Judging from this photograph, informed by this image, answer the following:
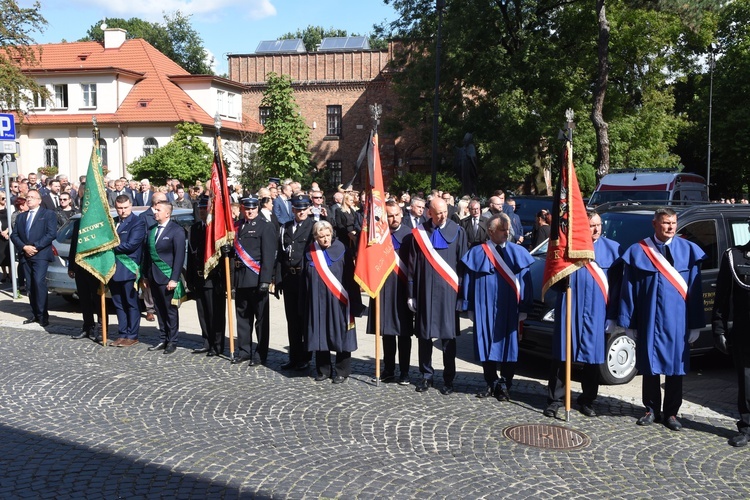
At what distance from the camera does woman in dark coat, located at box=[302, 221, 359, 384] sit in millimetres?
8359

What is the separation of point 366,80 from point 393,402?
41772mm

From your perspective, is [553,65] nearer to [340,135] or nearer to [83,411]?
[340,135]

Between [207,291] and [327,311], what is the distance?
6.59 feet

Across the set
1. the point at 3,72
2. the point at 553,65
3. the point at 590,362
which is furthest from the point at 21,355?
the point at 553,65

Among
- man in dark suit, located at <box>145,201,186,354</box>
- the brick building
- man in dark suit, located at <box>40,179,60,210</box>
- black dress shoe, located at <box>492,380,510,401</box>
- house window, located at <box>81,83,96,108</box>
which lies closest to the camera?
black dress shoe, located at <box>492,380,510,401</box>

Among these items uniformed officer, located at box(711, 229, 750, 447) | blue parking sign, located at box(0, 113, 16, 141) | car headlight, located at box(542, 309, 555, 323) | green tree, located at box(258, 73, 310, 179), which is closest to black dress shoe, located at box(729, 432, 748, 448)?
uniformed officer, located at box(711, 229, 750, 447)

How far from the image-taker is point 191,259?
9.85 metres

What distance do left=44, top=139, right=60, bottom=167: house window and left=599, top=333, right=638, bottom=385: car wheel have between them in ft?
138

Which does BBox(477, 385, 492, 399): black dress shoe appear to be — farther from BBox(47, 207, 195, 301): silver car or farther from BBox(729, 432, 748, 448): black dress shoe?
BBox(47, 207, 195, 301): silver car

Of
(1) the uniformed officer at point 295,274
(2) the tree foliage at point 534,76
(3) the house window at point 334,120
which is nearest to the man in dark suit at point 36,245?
(1) the uniformed officer at point 295,274

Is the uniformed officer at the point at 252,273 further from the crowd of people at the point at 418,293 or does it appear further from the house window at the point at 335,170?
the house window at the point at 335,170

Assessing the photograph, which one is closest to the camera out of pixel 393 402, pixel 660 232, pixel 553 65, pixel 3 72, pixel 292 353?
pixel 660 232

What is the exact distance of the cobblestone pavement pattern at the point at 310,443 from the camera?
5.42 m

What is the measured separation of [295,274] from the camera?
9000 millimetres
